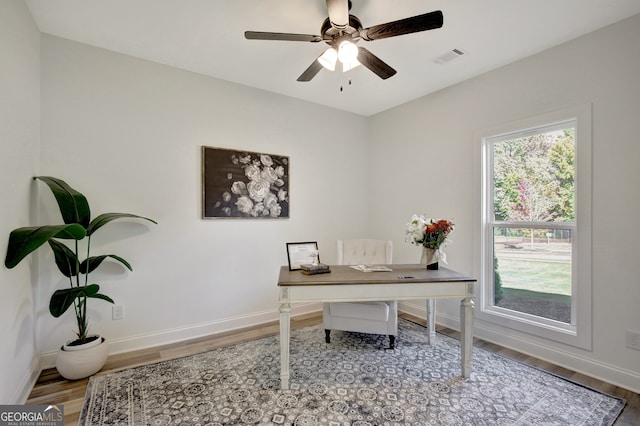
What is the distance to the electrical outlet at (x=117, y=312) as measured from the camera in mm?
2674

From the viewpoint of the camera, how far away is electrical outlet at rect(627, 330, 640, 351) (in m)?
2.15

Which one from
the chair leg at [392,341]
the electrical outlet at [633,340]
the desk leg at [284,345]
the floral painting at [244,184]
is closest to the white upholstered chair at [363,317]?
the chair leg at [392,341]

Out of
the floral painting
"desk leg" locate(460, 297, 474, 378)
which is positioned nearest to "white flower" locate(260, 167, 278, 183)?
the floral painting

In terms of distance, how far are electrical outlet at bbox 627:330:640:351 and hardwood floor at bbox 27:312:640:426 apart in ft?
1.07

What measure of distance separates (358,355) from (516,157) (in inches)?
98.2

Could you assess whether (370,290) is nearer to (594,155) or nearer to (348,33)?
(348,33)

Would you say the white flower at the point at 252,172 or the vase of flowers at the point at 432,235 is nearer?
the vase of flowers at the point at 432,235

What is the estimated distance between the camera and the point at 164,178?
9.59 ft

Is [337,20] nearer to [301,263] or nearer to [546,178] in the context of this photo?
[301,263]

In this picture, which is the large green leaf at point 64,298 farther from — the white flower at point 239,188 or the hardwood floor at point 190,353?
the white flower at point 239,188

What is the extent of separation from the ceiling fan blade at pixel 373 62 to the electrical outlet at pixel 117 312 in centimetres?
299

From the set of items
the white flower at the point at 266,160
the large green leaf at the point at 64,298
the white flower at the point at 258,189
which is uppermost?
the white flower at the point at 266,160

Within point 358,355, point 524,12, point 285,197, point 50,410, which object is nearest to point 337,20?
point 524,12

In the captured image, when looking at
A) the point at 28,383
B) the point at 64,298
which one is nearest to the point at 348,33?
the point at 64,298
